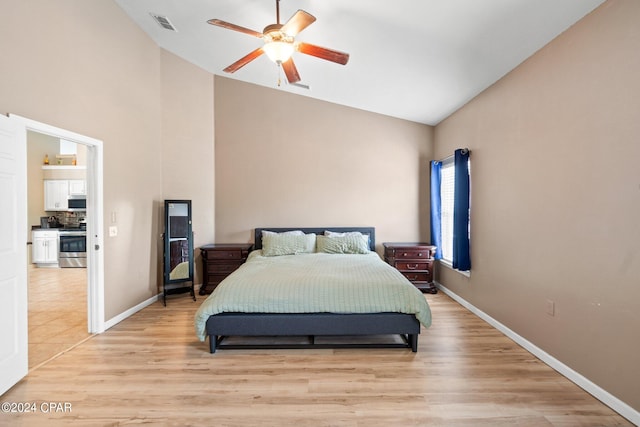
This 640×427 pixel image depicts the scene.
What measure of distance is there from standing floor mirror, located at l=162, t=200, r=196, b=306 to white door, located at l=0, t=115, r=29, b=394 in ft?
5.95

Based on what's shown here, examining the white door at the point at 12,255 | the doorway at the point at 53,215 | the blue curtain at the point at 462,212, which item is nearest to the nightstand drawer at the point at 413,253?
the blue curtain at the point at 462,212

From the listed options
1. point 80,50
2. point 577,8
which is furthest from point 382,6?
point 80,50

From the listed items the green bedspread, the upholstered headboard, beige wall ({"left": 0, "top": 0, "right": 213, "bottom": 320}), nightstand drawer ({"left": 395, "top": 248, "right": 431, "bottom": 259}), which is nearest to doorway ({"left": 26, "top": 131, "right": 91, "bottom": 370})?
beige wall ({"left": 0, "top": 0, "right": 213, "bottom": 320})

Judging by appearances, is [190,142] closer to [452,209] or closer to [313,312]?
[313,312]

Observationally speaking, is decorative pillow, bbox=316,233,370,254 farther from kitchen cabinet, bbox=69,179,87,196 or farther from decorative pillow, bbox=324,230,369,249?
kitchen cabinet, bbox=69,179,87,196

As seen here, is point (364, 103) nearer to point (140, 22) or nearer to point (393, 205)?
→ point (393, 205)

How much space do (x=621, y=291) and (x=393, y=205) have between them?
10.8 feet

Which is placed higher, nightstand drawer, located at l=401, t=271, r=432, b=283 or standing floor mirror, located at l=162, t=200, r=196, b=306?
standing floor mirror, located at l=162, t=200, r=196, b=306

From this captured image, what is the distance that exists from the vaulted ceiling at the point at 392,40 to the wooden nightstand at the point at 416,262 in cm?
215

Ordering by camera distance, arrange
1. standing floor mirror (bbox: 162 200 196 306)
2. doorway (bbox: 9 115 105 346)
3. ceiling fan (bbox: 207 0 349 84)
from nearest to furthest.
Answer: ceiling fan (bbox: 207 0 349 84)
doorway (bbox: 9 115 105 346)
standing floor mirror (bbox: 162 200 196 306)

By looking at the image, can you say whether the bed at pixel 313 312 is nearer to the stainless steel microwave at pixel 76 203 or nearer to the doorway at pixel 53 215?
the doorway at pixel 53 215

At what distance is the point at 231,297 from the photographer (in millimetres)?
2752

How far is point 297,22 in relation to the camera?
2207mm

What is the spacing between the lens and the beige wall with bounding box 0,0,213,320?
2434 millimetres
